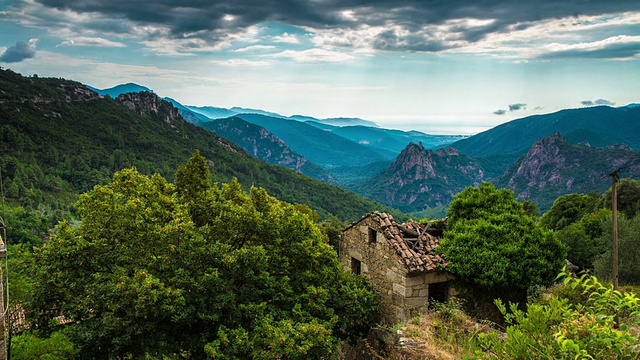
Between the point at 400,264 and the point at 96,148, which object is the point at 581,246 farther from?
the point at 96,148

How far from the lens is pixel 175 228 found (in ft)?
43.9

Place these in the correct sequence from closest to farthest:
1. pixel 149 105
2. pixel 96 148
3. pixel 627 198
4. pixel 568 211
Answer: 1. pixel 627 198
2. pixel 568 211
3. pixel 96 148
4. pixel 149 105

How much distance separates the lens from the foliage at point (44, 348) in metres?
12.5

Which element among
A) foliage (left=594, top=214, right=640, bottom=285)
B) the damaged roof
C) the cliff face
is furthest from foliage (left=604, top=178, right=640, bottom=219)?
the cliff face

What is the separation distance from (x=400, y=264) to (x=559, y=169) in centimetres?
17900

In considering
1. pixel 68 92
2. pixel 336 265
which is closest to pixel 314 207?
pixel 68 92

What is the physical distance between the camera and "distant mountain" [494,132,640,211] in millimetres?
149500

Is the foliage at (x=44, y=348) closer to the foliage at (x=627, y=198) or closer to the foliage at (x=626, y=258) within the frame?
the foliage at (x=626, y=258)

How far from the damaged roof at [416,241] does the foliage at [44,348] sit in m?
10.9

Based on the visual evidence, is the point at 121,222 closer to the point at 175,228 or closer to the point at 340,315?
the point at 175,228

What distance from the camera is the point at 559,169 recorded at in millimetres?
168750

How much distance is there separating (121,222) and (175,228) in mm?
2127

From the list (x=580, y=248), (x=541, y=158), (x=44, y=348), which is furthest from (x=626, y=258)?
(x=541, y=158)

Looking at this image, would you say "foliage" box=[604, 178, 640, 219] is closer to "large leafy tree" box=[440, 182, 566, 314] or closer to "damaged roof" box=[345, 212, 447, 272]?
"large leafy tree" box=[440, 182, 566, 314]
